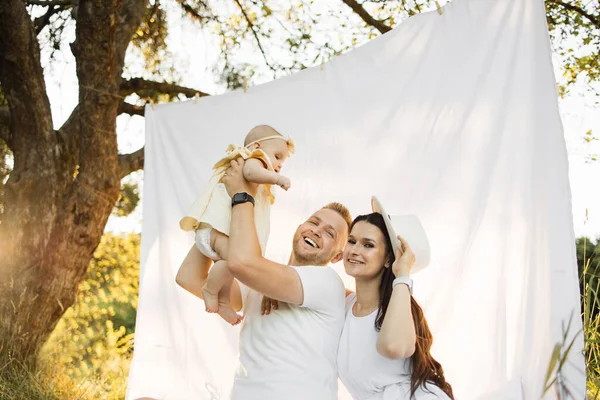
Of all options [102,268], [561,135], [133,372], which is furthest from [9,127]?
[561,135]

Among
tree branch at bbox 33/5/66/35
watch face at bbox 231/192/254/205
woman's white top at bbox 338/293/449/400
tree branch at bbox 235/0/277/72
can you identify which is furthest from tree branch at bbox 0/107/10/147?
woman's white top at bbox 338/293/449/400

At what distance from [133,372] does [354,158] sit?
1412mm

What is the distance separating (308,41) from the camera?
5137 mm

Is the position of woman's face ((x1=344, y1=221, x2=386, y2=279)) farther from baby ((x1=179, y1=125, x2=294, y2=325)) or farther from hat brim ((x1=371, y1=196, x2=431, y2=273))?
baby ((x1=179, y1=125, x2=294, y2=325))

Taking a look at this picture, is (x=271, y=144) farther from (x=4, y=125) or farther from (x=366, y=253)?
(x=4, y=125)

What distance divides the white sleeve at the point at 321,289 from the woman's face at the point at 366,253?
0.22 ft

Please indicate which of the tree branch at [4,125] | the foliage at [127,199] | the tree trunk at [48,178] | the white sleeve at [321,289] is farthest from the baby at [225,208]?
the foliage at [127,199]

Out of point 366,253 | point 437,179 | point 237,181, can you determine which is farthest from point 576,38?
point 237,181

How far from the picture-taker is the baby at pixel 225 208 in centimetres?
210

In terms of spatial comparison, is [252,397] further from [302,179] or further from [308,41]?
[308,41]

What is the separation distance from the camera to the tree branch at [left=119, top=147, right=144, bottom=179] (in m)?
4.44

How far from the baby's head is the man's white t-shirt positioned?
40cm

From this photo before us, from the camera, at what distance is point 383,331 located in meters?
1.86

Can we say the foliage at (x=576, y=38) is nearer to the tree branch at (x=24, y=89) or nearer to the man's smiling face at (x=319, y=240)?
the man's smiling face at (x=319, y=240)
